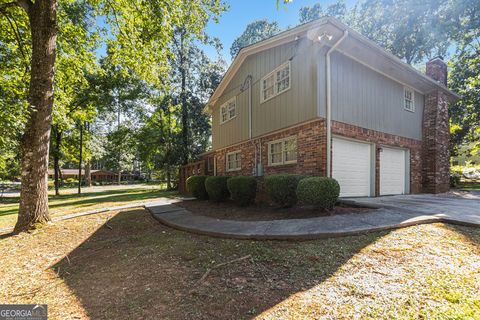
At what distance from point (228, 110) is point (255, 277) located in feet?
32.7

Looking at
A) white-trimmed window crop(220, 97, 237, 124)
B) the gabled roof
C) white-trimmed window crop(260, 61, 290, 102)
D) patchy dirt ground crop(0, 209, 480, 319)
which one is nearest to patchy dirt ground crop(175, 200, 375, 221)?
patchy dirt ground crop(0, 209, 480, 319)

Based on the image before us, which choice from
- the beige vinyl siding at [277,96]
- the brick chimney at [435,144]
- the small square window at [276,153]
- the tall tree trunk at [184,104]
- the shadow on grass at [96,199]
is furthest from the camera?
the tall tree trunk at [184,104]

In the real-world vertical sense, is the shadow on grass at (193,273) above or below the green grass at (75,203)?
above

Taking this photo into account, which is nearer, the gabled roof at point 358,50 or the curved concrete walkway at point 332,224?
the curved concrete walkway at point 332,224

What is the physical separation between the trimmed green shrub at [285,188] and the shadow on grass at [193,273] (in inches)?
99.4

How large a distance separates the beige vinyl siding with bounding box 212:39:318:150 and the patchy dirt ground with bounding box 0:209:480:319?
4.31m

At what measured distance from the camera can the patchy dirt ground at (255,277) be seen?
213 cm

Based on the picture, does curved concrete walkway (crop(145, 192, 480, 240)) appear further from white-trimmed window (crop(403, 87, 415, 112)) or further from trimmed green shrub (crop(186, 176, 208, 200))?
white-trimmed window (crop(403, 87, 415, 112))

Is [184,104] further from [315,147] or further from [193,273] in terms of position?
[193,273]

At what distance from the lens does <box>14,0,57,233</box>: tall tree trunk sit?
521cm

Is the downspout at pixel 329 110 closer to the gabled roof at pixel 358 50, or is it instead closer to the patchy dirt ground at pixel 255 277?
the gabled roof at pixel 358 50

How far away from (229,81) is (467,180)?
2383 centimetres

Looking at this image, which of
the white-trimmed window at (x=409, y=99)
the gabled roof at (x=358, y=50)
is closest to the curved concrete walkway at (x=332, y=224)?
the gabled roof at (x=358, y=50)

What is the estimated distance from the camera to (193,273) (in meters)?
2.99
